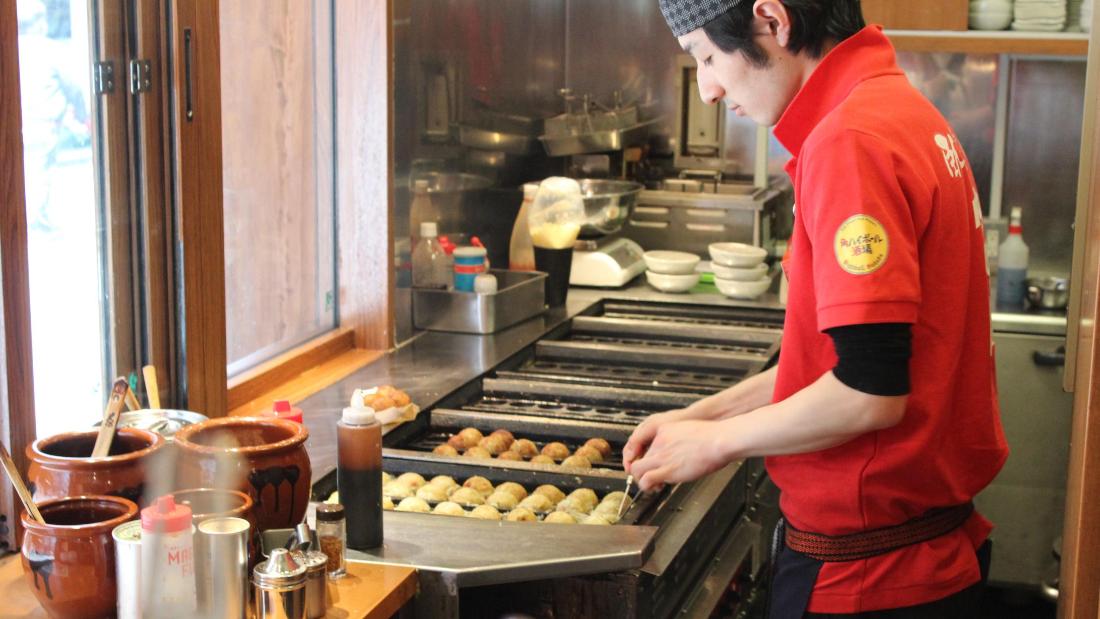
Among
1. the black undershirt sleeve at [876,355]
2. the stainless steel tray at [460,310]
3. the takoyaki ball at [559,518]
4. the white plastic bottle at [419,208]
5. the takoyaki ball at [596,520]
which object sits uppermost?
the white plastic bottle at [419,208]

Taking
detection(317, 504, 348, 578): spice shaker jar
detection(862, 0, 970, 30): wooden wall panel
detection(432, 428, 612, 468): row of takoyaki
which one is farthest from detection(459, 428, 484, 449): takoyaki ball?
detection(862, 0, 970, 30): wooden wall panel

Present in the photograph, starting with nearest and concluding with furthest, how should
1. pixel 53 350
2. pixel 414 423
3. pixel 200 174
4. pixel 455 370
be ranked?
pixel 53 350 → pixel 200 174 → pixel 414 423 → pixel 455 370

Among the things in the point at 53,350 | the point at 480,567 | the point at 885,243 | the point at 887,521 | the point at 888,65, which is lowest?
the point at 480,567

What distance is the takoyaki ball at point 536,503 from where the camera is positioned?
218 cm

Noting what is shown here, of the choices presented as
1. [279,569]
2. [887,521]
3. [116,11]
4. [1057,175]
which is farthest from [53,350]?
[1057,175]

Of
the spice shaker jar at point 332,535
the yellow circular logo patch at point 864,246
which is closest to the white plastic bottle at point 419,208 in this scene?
the spice shaker jar at point 332,535

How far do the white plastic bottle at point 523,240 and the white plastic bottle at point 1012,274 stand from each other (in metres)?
1.52

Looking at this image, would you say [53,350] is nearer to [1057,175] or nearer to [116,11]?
[116,11]

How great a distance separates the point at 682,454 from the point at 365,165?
1.68 metres

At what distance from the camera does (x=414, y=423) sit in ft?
8.69

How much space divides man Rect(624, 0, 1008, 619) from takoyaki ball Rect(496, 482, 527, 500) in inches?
20.8

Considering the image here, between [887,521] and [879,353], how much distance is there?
0.96 feet

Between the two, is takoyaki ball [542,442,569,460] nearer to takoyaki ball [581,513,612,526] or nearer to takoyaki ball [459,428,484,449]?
takoyaki ball [459,428,484,449]

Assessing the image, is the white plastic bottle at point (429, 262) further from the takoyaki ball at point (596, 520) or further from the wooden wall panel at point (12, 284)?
the wooden wall panel at point (12, 284)
